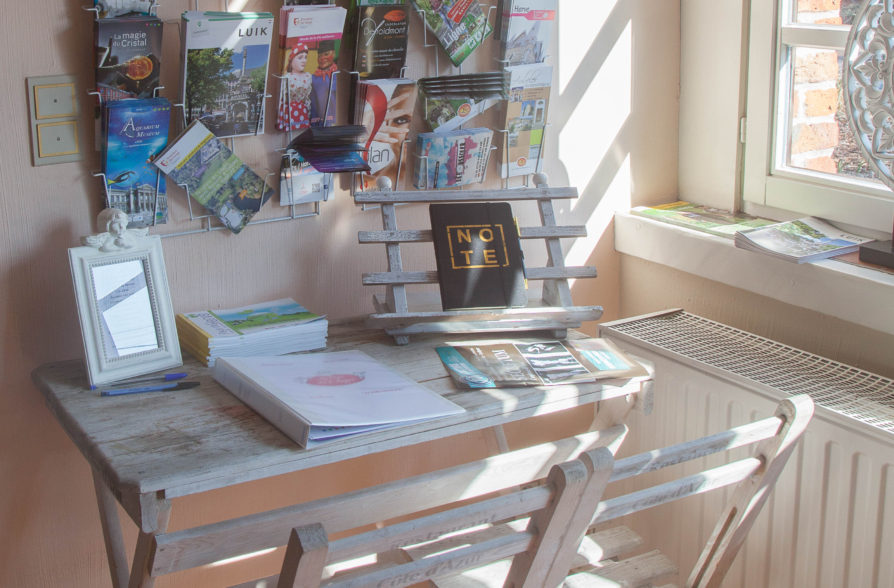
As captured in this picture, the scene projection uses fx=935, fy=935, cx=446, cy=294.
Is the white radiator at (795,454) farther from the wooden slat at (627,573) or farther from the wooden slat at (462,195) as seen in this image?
the wooden slat at (462,195)

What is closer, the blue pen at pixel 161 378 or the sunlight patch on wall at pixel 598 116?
the blue pen at pixel 161 378

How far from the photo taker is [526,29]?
6.27 feet

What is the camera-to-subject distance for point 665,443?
2.00 metres

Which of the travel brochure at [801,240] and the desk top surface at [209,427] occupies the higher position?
the travel brochure at [801,240]

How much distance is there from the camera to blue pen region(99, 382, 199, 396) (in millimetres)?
1460

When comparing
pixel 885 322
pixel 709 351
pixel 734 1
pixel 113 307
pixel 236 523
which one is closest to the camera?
pixel 236 523

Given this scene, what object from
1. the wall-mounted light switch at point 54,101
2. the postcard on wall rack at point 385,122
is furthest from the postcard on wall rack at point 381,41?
the wall-mounted light switch at point 54,101

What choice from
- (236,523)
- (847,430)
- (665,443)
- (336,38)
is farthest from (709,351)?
(236,523)

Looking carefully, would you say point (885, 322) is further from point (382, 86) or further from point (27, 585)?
point (27, 585)

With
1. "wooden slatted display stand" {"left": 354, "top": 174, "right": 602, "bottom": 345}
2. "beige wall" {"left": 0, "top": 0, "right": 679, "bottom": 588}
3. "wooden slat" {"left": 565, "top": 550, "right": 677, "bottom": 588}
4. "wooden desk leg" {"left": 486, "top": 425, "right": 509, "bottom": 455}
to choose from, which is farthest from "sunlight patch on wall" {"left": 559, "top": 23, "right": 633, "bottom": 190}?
"wooden slat" {"left": 565, "top": 550, "right": 677, "bottom": 588}

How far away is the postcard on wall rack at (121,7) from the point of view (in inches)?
58.4

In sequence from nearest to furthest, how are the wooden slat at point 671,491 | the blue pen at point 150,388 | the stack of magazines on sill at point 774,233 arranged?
the wooden slat at point 671,491 → the blue pen at point 150,388 → the stack of magazines on sill at point 774,233

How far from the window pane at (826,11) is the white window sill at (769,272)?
0.48 meters

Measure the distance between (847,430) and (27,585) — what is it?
1.47 metres
